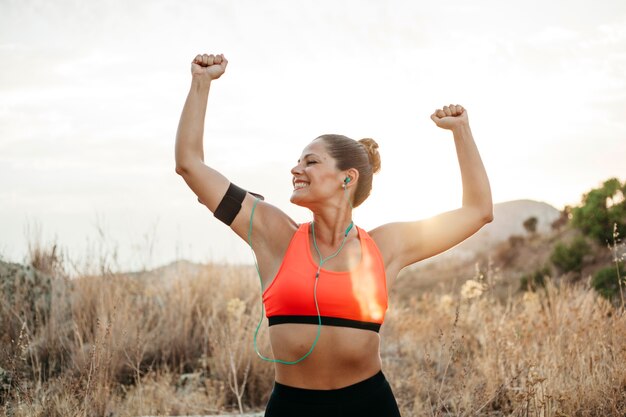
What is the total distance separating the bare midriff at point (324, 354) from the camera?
288 cm

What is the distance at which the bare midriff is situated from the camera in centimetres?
288

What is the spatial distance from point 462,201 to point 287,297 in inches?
44.3

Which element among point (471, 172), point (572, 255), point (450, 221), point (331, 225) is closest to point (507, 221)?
point (572, 255)

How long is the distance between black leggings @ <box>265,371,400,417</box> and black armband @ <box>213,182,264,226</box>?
2.65 feet

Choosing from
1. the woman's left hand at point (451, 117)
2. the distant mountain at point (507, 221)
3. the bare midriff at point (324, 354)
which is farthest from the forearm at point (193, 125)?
the distant mountain at point (507, 221)

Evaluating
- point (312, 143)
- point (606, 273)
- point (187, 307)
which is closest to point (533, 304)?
point (187, 307)

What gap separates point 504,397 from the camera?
18.7 feet

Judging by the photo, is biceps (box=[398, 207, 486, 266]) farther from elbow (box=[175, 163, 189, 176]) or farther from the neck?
elbow (box=[175, 163, 189, 176])

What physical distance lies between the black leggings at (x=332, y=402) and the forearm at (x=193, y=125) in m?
1.14

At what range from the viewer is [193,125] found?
3055 mm

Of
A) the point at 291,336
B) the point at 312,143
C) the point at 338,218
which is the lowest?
the point at 291,336

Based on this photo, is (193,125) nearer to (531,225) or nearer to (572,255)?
(572,255)

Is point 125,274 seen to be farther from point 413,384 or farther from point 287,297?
point 287,297

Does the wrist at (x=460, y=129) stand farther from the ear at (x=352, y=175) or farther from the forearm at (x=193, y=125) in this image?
the forearm at (x=193, y=125)
